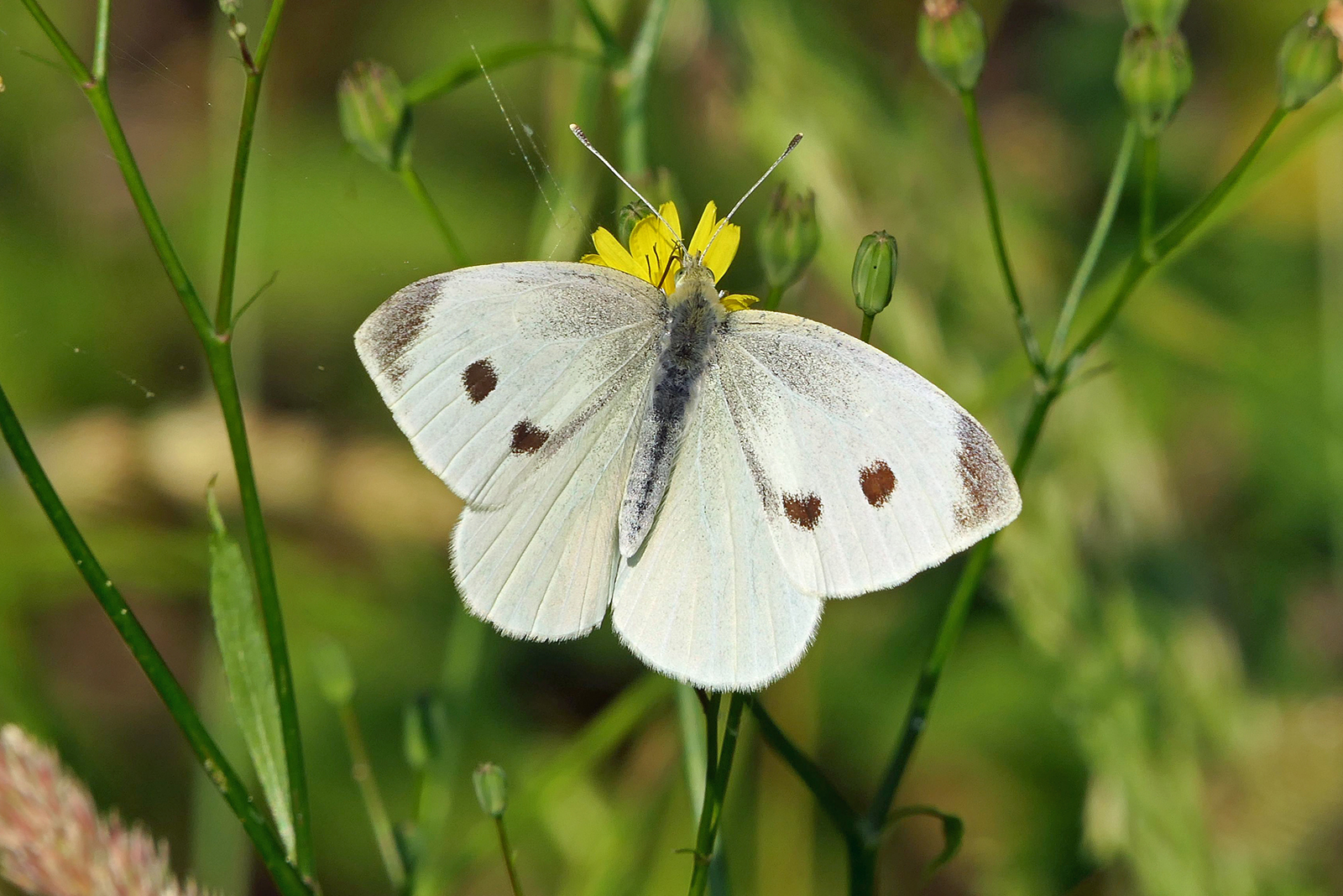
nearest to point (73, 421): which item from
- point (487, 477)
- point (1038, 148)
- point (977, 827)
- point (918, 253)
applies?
point (487, 477)

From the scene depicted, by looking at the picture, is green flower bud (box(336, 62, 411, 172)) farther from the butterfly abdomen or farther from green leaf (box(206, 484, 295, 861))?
green leaf (box(206, 484, 295, 861))

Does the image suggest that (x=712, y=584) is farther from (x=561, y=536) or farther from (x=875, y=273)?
(x=875, y=273)

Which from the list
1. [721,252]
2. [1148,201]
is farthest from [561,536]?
[1148,201]

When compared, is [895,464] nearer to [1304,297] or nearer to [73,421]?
[73,421]

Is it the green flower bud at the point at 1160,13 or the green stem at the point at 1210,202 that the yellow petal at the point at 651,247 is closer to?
the green stem at the point at 1210,202

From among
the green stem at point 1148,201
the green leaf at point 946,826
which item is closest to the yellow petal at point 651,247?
the green stem at point 1148,201

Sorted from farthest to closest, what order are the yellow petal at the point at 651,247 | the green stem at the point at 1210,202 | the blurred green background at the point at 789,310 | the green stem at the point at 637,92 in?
1. the blurred green background at the point at 789,310
2. the green stem at the point at 637,92
3. the yellow petal at the point at 651,247
4. the green stem at the point at 1210,202
